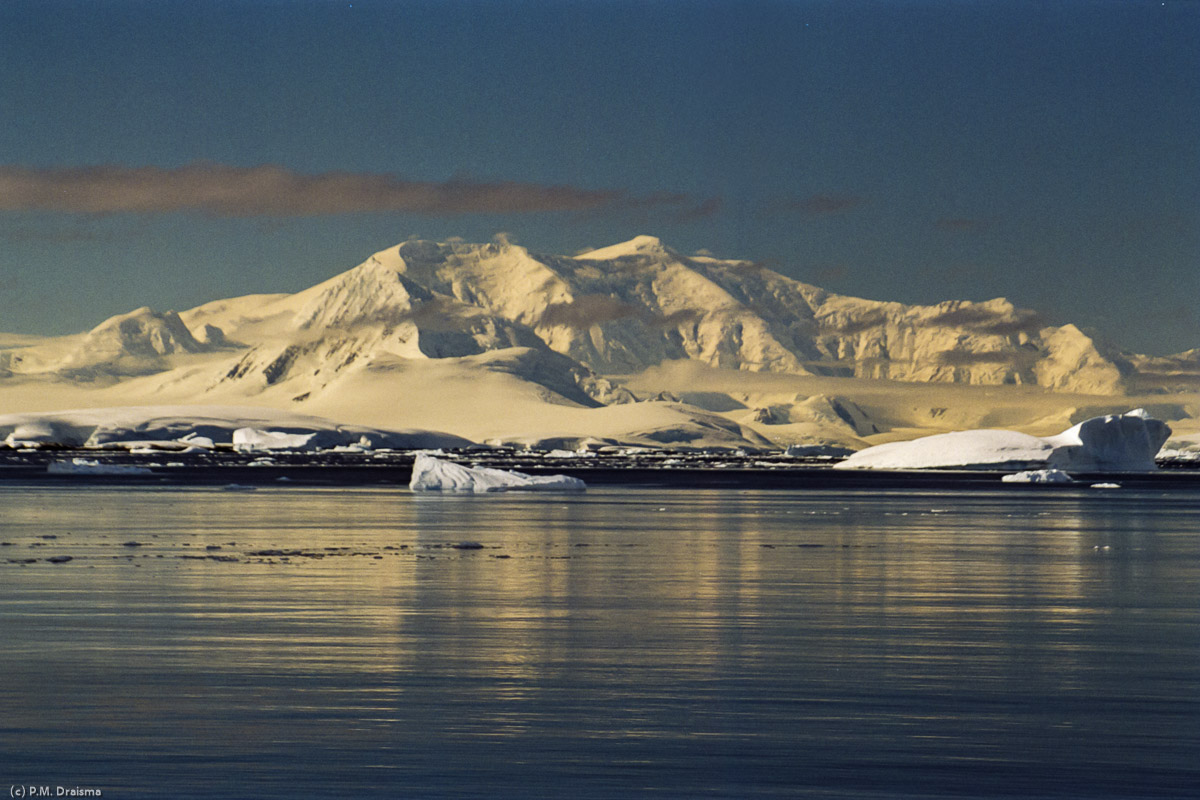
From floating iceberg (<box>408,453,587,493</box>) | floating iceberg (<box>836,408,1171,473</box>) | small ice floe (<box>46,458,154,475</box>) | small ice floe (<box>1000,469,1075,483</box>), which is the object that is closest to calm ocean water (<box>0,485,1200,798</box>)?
floating iceberg (<box>408,453,587,493</box>)

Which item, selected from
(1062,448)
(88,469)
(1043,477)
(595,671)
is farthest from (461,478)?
(595,671)

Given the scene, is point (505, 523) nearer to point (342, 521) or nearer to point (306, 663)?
point (342, 521)

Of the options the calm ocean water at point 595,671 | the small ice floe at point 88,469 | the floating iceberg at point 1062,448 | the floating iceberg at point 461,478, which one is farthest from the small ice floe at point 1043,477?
the calm ocean water at point 595,671

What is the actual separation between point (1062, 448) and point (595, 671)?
111479 millimetres

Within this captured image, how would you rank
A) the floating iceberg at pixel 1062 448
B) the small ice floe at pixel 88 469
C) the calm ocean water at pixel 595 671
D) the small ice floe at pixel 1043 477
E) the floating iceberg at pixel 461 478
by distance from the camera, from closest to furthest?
the calm ocean water at pixel 595 671
the floating iceberg at pixel 461 478
the small ice floe at pixel 1043 477
the floating iceberg at pixel 1062 448
the small ice floe at pixel 88 469

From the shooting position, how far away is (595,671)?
17.4 metres

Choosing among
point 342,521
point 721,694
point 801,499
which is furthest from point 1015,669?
point 801,499

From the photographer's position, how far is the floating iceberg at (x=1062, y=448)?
12088 centimetres

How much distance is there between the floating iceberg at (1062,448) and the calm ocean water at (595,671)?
283ft

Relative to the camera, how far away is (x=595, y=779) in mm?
12070

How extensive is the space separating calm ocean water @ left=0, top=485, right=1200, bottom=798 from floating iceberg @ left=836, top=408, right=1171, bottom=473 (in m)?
86.4

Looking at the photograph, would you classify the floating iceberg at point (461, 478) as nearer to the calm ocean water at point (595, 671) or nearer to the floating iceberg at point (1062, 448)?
the calm ocean water at point (595, 671)

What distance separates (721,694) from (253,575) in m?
15.2

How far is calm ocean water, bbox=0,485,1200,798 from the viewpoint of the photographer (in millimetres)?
12352
